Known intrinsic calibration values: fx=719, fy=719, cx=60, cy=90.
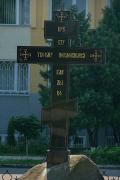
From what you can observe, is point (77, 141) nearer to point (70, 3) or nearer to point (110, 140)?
point (110, 140)

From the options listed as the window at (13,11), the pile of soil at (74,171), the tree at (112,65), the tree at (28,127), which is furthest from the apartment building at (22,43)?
the pile of soil at (74,171)

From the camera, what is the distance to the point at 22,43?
34.1m

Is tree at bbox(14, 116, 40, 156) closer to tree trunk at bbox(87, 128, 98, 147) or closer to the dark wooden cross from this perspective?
tree trunk at bbox(87, 128, 98, 147)

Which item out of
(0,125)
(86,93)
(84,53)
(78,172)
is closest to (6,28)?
(0,125)

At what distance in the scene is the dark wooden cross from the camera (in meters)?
15.7

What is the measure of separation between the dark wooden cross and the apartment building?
17462mm

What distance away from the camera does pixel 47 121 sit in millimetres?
15828

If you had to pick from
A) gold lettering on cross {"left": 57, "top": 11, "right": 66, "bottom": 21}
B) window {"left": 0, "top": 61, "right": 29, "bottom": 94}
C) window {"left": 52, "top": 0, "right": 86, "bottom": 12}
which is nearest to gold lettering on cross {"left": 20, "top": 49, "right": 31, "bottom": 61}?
gold lettering on cross {"left": 57, "top": 11, "right": 66, "bottom": 21}

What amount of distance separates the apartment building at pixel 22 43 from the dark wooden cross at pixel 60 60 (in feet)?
57.3

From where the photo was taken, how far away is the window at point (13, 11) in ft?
114

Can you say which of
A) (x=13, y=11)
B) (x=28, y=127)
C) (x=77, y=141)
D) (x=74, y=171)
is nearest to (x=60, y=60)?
(x=74, y=171)

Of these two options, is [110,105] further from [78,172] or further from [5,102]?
[78,172]

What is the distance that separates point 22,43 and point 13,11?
183 cm

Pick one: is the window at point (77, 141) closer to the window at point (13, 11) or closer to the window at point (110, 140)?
the window at point (110, 140)
